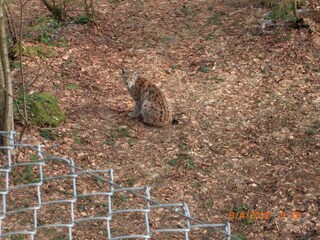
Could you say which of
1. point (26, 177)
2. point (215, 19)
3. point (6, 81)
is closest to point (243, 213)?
point (26, 177)

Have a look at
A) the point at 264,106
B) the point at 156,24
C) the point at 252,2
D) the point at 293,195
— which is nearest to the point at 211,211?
the point at 293,195

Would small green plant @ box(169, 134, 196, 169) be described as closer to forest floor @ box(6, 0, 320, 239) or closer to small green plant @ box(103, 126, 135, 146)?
forest floor @ box(6, 0, 320, 239)

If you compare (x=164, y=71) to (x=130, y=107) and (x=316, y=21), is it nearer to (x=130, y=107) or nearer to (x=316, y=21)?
(x=130, y=107)

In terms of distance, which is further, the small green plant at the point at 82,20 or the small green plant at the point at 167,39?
the small green plant at the point at 82,20

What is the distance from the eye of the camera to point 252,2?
33.6 feet

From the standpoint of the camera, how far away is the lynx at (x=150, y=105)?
6.64 metres

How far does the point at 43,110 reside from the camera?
657 cm

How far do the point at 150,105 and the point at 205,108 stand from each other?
90 centimetres

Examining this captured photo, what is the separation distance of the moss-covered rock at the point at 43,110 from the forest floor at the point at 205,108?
0.13 metres

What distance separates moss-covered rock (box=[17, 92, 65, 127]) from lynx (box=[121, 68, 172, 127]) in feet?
3.23

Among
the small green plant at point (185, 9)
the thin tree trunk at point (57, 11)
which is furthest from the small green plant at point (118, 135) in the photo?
the small green plant at point (185, 9)

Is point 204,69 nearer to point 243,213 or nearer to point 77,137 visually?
point 77,137
